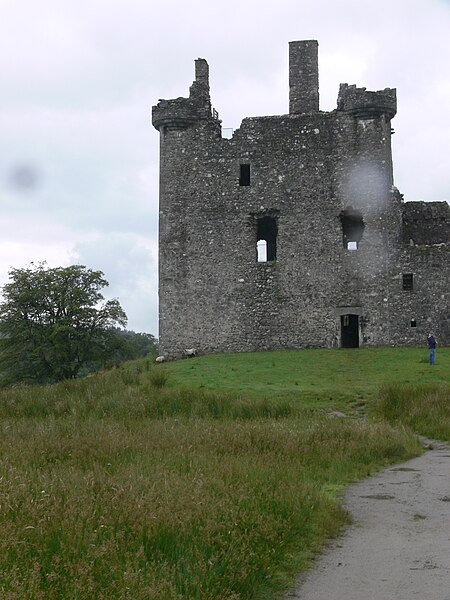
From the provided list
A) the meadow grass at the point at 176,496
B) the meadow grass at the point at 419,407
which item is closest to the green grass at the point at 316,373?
the meadow grass at the point at 419,407

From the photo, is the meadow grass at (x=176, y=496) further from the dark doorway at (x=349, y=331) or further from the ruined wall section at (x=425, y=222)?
the ruined wall section at (x=425, y=222)

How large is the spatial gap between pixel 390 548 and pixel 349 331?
2620 cm

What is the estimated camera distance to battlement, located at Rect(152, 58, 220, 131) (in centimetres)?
3347

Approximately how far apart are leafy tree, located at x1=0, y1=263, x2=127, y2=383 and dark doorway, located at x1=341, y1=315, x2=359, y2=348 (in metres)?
14.6

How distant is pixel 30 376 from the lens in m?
40.6

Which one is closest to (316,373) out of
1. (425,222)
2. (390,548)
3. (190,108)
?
(425,222)

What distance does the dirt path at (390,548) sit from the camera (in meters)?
6.27

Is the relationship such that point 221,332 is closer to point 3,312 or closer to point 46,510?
point 3,312

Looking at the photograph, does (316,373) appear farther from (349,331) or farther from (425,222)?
(425,222)

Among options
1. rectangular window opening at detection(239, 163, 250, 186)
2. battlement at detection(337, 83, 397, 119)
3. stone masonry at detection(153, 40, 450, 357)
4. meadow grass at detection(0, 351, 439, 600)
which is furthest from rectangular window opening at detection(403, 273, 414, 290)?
meadow grass at detection(0, 351, 439, 600)

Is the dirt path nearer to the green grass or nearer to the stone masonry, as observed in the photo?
the green grass

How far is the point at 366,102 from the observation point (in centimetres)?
3203

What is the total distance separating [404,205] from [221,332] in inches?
401

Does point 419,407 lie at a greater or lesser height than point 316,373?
lesser
